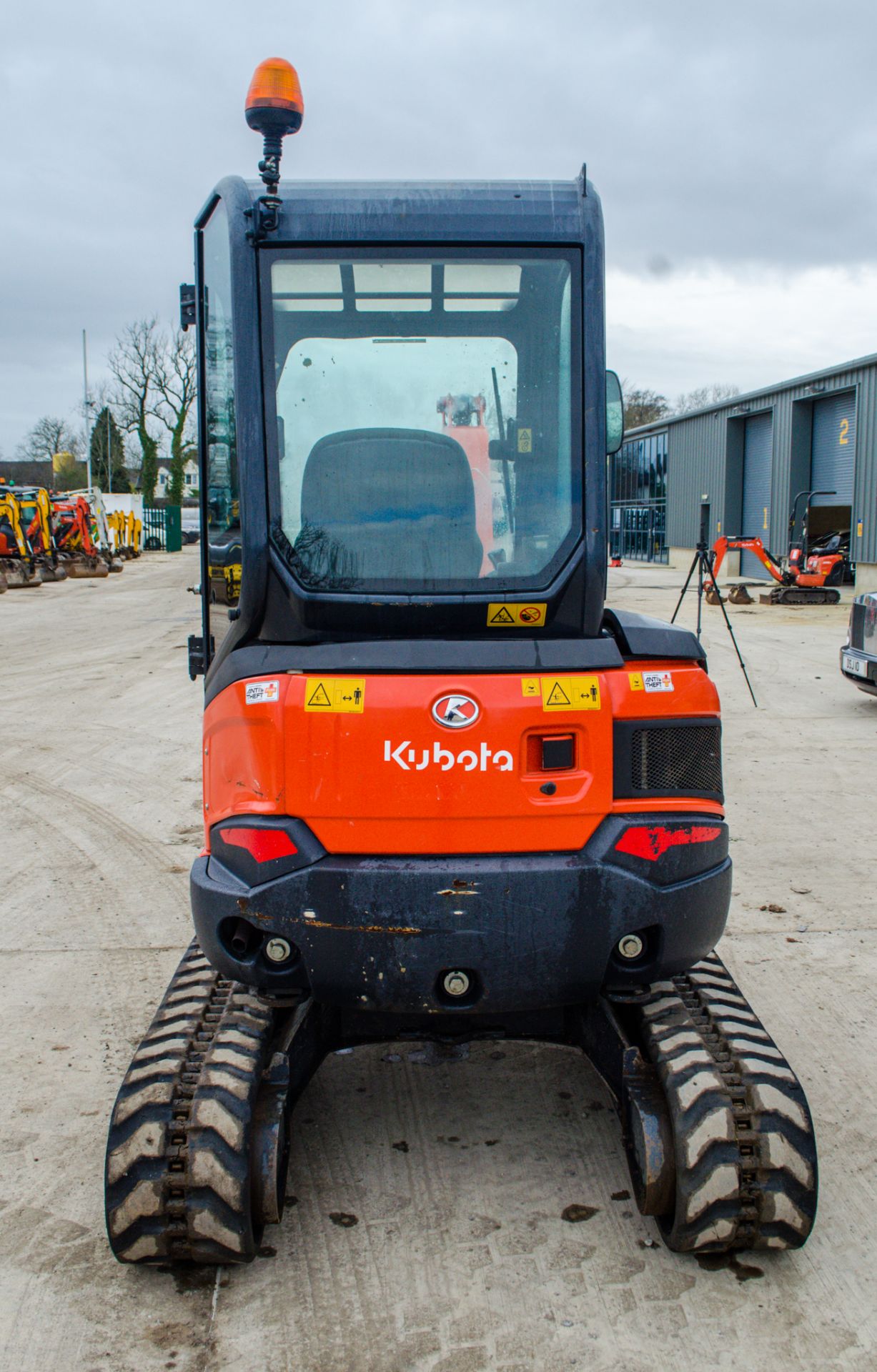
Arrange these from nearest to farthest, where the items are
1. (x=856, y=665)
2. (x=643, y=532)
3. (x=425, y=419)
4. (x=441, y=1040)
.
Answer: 1. (x=425, y=419)
2. (x=441, y=1040)
3. (x=856, y=665)
4. (x=643, y=532)

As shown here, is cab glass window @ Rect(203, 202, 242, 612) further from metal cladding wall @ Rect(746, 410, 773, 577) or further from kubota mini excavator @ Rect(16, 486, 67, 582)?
metal cladding wall @ Rect(746, 410, 773, 577)

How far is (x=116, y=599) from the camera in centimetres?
2527

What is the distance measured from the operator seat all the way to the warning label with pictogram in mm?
375

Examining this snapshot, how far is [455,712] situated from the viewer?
9.41 ft

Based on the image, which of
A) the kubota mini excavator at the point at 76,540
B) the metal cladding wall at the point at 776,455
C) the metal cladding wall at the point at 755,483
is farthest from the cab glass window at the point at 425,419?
the metal cladding wall at the point at 755,483

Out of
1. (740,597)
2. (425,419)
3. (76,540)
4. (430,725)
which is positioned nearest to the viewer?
(430,725)

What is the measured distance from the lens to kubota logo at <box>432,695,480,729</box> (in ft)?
9.39

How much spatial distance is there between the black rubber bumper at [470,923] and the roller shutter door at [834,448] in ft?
84.4

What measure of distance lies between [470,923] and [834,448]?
27.8 meters

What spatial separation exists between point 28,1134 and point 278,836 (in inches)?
62.4

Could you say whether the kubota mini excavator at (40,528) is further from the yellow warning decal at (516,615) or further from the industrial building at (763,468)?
the yellow warning decal at (516,615)

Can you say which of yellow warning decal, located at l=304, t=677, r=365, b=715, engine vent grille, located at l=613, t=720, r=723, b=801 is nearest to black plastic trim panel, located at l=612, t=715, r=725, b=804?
engine vent grille, located at l=613, t=720, r=723, b=801

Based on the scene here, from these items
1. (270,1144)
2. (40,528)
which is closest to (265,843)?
(270,1144)

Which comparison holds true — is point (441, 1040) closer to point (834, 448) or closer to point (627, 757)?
point (627, 757)
